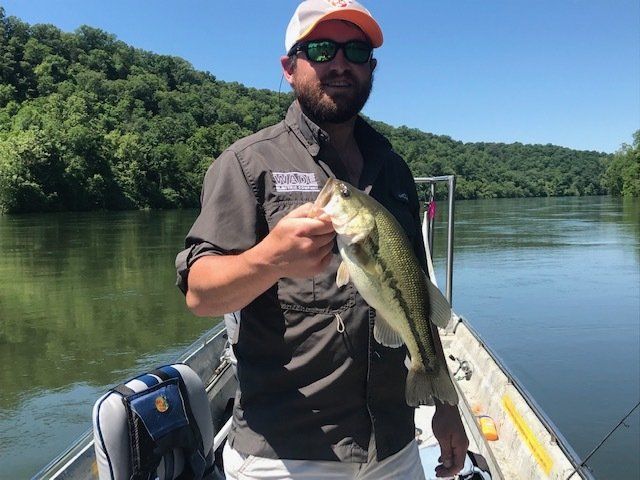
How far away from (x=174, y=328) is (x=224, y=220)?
13837 mm

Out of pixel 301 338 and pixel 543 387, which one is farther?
pixel 543 387

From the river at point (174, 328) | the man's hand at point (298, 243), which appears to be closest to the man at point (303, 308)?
the man's hand at point (298, 243)

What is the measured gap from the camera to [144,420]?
2707 millimetres

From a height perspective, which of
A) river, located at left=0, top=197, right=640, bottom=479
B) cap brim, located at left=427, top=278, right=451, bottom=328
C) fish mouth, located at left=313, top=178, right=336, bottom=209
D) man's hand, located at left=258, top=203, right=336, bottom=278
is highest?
fish mouth, located at left=313, top=178, right=336, bottom=209

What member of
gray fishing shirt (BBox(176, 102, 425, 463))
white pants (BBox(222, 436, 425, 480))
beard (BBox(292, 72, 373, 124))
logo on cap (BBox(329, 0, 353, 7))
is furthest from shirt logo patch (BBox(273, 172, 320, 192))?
white pants (BBox(222, 436, 425, 480))

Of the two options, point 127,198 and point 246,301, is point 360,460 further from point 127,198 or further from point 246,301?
point 127,198

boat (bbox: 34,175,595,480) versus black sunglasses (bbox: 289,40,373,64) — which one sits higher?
black sunglasses (bbox: 289,40,373,64)

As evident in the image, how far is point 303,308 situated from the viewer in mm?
1879

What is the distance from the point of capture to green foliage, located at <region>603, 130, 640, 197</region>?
9481 cm

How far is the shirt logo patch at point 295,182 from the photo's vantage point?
6.28 feet

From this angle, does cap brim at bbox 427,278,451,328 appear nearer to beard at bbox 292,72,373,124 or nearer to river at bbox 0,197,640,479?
beard at bbox 292,72,373,124

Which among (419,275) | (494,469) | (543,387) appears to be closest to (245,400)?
(419,275)

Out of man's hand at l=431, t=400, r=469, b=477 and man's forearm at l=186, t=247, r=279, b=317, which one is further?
man's hand at l=431, t=400, r=469, b=477

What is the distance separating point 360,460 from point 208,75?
132 metres
